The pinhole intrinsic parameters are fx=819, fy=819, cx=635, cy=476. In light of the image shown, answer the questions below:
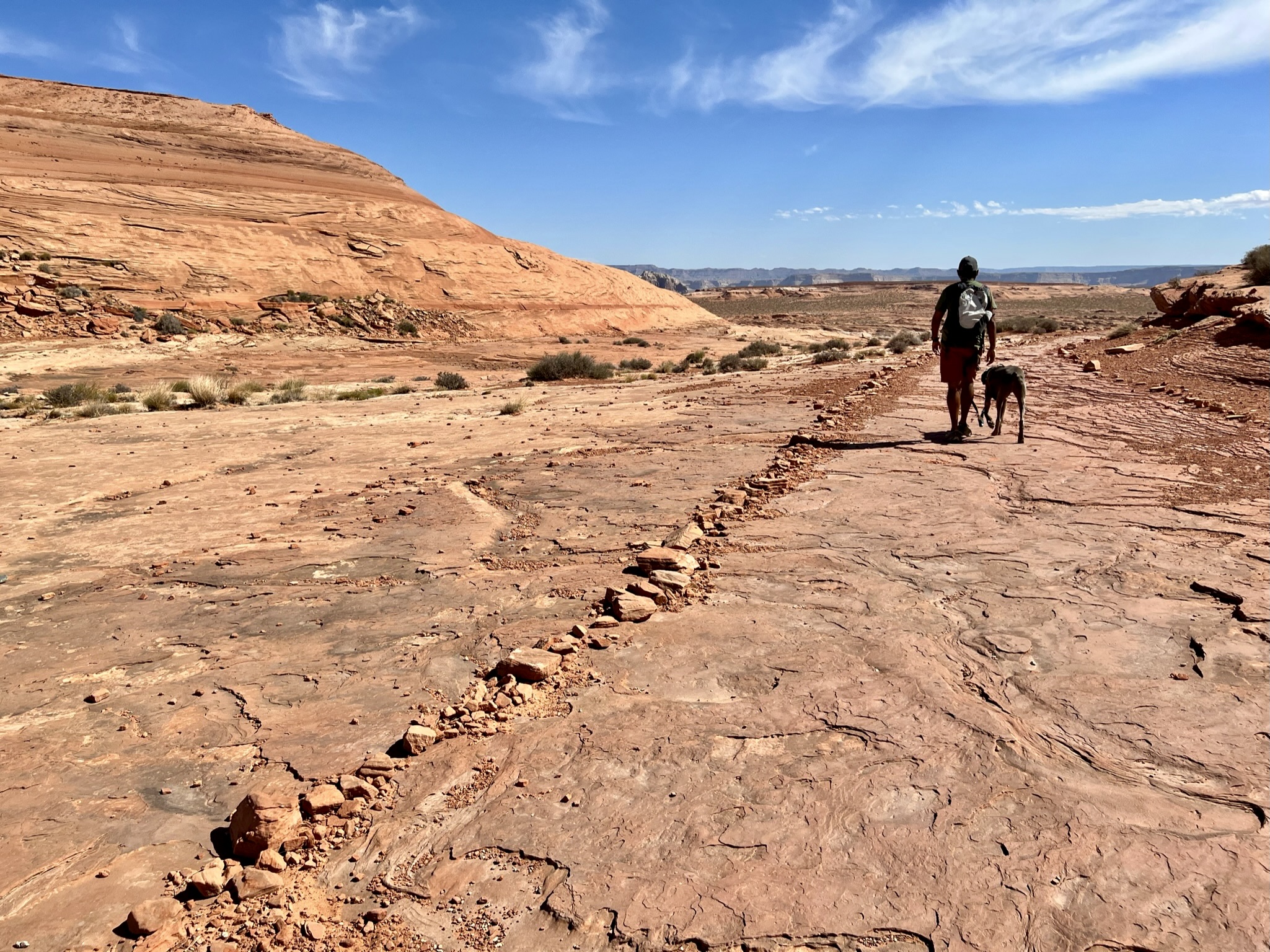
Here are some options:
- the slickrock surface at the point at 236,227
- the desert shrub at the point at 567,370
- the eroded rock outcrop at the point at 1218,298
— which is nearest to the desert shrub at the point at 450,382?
the desert shrub at the point at 567,370

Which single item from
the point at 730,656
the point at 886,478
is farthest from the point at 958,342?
the point at 730,656

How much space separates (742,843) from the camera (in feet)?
7.85

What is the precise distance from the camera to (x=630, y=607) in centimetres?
406

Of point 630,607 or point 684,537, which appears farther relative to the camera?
point 684,537

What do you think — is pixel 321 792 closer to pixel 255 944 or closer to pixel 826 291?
pixel 255 944

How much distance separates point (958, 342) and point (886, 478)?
1930 mm

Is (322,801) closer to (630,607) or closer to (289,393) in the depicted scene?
(630,607)

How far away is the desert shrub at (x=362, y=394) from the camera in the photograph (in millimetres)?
15477

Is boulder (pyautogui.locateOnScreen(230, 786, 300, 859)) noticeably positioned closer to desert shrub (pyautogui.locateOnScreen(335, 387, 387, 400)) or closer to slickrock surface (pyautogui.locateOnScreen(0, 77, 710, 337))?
desert shrub (pyautogui.locateOnScreen(335, 387, 387, 400))

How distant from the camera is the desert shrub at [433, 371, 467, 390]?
17797mm

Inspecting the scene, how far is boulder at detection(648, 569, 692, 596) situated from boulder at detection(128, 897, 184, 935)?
260cm

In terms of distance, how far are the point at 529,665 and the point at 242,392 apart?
13808 mm

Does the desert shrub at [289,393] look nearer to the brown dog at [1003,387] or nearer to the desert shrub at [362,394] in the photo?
the desert shrub at [362,394]

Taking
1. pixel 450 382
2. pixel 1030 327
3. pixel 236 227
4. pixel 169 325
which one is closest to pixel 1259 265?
pixel 1030 327
